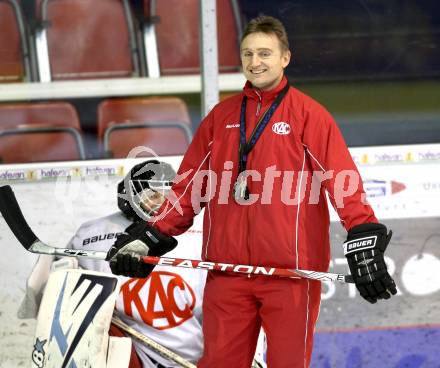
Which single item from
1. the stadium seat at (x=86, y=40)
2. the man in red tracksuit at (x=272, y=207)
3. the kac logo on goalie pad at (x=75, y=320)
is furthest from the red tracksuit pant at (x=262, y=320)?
the stadium seat at (x=86, y=40)

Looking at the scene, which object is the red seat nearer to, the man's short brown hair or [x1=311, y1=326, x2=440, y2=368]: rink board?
the man's short brown hair

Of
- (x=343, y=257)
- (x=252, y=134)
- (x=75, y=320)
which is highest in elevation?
(x=252, y=134)

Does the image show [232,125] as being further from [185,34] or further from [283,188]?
[185,34]

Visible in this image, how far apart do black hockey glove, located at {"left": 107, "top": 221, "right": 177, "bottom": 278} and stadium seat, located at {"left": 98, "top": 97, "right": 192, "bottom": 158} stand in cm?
85

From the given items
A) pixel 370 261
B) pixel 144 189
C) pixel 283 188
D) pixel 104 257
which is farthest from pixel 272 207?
pixel 144 189

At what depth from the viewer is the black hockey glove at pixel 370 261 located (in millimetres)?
3018

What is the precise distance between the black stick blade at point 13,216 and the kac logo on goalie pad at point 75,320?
0.18 m

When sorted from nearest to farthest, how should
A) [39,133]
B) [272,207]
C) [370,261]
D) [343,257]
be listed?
[370,261] → [272,207] → [39,133] → [343,257]

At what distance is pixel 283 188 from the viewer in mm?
3109

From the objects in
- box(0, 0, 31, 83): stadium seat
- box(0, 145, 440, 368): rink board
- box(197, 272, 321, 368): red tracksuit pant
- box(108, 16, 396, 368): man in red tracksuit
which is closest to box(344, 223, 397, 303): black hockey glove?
box(108, 16, 396, 368): man in red tracksuit

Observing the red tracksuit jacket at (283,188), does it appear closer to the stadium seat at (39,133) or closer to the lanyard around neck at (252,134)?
the lanyard around neck at (252,134)

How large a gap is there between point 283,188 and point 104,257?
620 millimetres

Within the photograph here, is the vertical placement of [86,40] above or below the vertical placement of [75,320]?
above

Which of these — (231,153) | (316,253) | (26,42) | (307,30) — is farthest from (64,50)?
(316,253)
